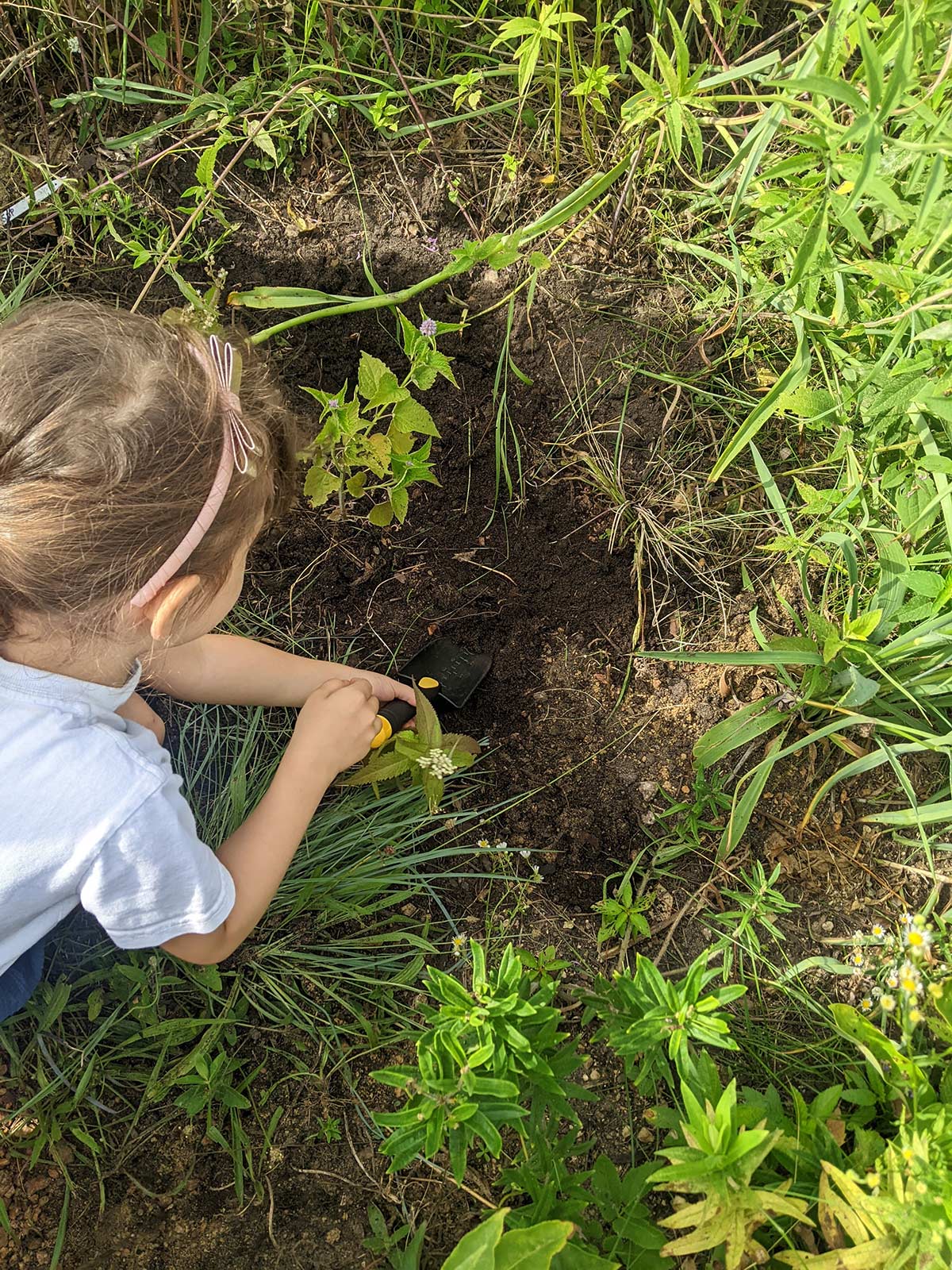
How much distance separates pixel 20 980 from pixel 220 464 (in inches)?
30.3

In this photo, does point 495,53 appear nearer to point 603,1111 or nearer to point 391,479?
point 391,479

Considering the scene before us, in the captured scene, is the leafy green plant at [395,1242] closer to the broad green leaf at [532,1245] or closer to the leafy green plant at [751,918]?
the broad green leaf at [532,1245]

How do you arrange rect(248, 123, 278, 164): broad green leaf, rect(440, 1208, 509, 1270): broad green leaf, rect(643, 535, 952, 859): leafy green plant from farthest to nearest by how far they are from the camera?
rect(248, 123, 278, 164): broad green leaf, rect(643, 535, 952, 859): leafy green plant, rect(440, 1208, 509, 1270): broad green leaf

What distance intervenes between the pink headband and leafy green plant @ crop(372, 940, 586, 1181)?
585 mm

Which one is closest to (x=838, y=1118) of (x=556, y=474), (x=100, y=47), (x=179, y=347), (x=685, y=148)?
(x=556, y=474)

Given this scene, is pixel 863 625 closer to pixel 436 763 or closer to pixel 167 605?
pixel 436 763

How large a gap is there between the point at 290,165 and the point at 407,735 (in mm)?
1212

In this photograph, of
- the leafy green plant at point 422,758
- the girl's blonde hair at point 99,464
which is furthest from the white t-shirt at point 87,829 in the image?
the leafy green plant at point 422,758

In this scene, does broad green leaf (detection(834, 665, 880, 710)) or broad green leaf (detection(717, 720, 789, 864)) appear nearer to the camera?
broad green leaf (detection(834, 665, 880, 710))

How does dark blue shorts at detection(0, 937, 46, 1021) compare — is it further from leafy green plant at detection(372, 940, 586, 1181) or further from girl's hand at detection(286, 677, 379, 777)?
leafy green plant at detection(372, 940, 586, 1181)

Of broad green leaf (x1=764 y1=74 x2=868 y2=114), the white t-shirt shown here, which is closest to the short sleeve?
the white t-shirt

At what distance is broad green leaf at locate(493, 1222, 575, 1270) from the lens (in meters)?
0.95

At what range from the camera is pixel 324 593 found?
1.75 metres

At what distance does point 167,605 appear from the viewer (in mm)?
1163
